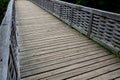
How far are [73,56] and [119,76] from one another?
1.15 meters

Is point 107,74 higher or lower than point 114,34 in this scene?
lower

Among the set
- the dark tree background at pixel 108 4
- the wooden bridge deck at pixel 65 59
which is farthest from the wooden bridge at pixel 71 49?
the dark tree background at pixel 108 4

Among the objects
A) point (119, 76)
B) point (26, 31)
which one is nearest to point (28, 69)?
point (119, 76)

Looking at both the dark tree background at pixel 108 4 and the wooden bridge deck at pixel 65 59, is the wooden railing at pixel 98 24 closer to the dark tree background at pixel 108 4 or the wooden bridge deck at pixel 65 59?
the wooden bridge deck at pixel 65 59

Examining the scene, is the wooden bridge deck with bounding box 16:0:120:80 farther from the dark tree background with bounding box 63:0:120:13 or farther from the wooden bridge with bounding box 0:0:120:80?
the dark tree background with bounding box 63:0:120:13

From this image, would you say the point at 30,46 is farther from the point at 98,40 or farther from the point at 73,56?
the point at 98,40

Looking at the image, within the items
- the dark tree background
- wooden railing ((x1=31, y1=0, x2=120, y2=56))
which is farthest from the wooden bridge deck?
the dark tree background

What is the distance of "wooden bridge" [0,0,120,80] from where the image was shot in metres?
2.89

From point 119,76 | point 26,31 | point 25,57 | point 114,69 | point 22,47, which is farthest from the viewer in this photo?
point 26,31

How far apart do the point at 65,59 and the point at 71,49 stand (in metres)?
0.61

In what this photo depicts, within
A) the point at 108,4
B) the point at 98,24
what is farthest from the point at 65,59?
the point at 108,4

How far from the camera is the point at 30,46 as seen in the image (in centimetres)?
436

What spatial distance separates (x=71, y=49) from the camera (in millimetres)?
4121

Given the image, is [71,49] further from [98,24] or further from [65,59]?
[98,24]
